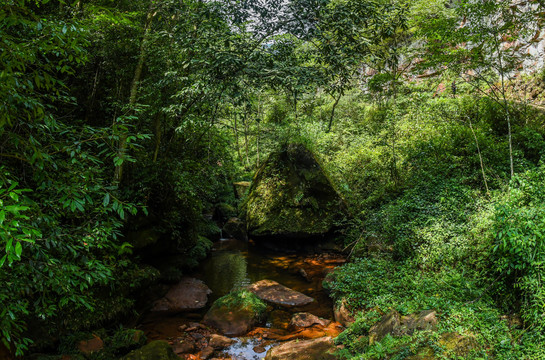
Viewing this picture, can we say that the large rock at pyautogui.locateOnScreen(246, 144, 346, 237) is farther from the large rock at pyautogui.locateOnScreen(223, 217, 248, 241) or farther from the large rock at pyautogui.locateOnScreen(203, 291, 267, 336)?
the large rock at pyautogui.locateOnScreen(203, 291, 267, 336)

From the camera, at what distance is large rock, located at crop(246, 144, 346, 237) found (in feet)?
36.8

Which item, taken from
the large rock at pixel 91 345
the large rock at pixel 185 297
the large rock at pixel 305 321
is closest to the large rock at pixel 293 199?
the large rock at pixel 185 297

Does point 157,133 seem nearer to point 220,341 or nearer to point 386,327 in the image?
point 220,341

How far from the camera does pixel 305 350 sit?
4.94 meters

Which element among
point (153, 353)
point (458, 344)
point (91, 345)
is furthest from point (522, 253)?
point (91, 345)

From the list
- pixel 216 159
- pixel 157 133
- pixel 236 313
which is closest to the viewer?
pixel 236 313

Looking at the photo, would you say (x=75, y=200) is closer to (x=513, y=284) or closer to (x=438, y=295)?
(x=438, y=295)

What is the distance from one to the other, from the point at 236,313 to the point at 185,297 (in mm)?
1797

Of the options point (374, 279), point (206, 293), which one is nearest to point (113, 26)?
point (206, 293)

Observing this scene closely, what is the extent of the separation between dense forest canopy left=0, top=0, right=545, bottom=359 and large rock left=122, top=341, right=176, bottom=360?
119cm

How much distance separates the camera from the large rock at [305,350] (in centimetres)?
471

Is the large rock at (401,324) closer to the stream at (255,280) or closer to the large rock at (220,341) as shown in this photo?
the stream at (255,280)

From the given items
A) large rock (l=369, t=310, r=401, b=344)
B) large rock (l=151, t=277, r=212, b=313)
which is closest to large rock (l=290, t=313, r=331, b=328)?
large rock (l=369, t=310, r=401, b=344)

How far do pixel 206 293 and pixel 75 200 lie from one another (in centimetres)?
610
